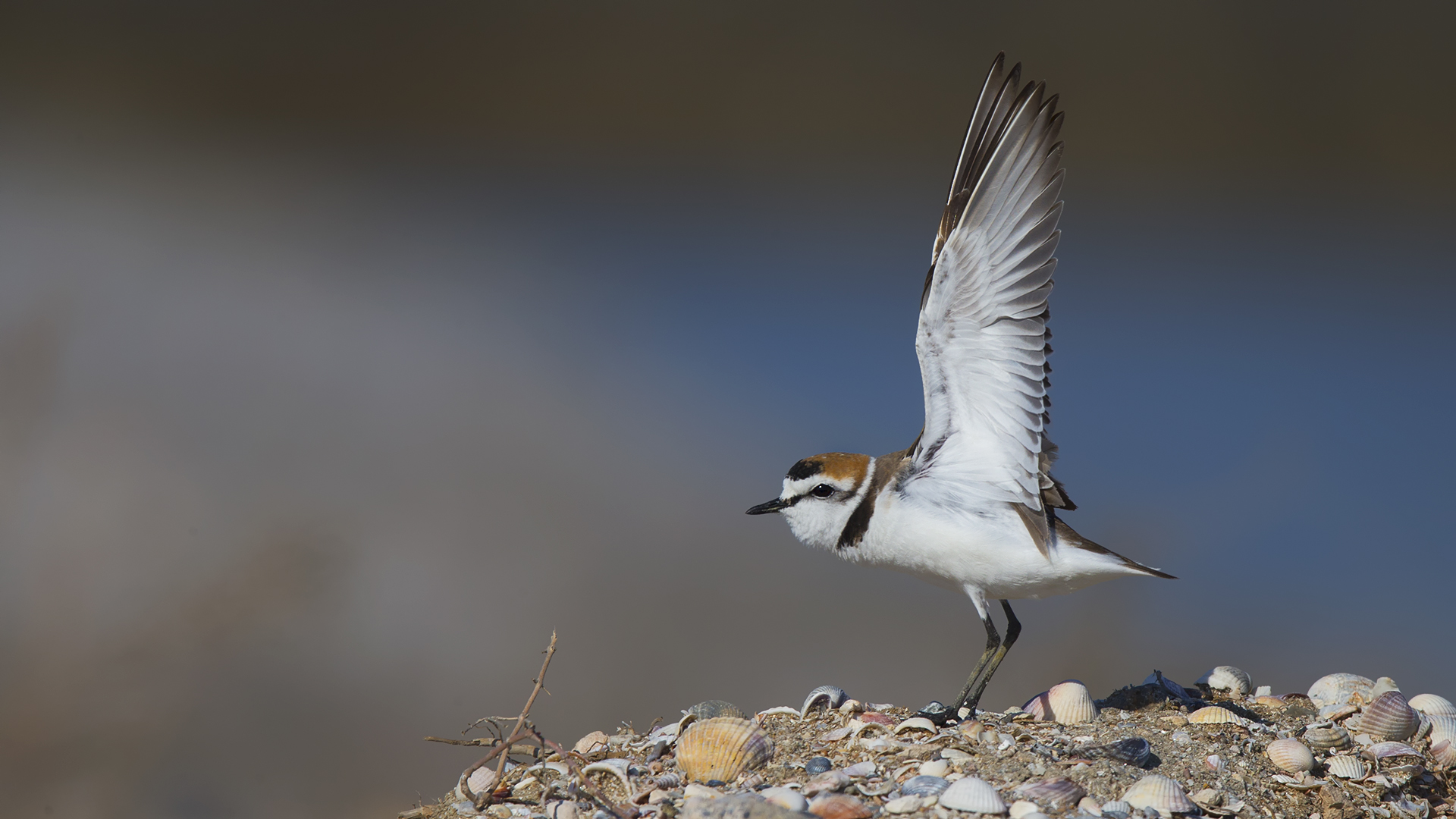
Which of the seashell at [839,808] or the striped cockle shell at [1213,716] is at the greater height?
the seashell at [839,808]

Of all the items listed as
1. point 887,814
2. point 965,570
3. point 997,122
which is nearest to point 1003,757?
point 887,814

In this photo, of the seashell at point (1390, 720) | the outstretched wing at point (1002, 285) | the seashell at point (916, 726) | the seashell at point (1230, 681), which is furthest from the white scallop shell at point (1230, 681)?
the seashell at point (916, 726)

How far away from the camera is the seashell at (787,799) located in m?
1.32

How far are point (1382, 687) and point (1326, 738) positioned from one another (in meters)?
0.51

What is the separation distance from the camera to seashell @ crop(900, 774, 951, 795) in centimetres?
142

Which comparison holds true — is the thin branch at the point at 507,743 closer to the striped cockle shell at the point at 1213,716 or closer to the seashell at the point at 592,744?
the seashell at the point at 592,744

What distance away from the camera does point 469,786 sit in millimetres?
1667

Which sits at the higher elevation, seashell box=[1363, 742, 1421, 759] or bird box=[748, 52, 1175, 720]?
bird box=[748, 52, 1175, 720]

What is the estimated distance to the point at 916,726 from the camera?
1.70 m

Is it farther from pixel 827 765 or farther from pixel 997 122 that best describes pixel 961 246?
pixel 827 765

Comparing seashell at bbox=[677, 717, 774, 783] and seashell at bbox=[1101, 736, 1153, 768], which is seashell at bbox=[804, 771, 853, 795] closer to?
seashell at bbox=[677, 717, 774, 783]

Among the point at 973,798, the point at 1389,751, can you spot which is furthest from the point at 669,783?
the point at 1389,751

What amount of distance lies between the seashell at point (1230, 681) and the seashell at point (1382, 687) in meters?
0.25

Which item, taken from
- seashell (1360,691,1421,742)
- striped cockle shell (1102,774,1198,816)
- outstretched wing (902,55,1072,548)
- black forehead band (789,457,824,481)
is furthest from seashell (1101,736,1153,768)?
black forehead band (789,457,824,481)
